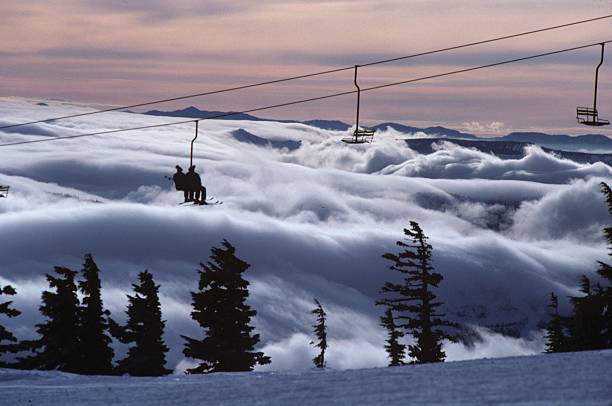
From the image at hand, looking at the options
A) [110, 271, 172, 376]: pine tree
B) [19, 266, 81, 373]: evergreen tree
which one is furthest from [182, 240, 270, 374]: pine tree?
[19, 266, 81, 373]: evergreen tree

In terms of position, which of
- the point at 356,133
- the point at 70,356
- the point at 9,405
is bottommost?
the point at 9,405

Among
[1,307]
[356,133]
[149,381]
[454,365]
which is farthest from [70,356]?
[454,365]

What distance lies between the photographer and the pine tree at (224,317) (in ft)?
142

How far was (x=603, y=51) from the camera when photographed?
2178cm

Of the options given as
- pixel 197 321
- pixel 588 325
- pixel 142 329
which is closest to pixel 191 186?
pixel 588 325

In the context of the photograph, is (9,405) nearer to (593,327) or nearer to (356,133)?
(356,133)

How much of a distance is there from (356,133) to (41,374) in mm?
12400

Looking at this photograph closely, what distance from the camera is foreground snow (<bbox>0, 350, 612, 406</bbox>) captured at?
471 inches

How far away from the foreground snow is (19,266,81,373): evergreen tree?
97.0ft

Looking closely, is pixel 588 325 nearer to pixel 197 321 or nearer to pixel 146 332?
pixel 197 321

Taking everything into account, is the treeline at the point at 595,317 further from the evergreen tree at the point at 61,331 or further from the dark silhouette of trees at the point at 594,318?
the evergreen tree at the point at 61,331

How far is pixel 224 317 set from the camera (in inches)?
1724

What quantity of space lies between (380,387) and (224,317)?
31.0 meters

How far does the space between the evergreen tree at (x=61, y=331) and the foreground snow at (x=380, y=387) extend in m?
29.6
